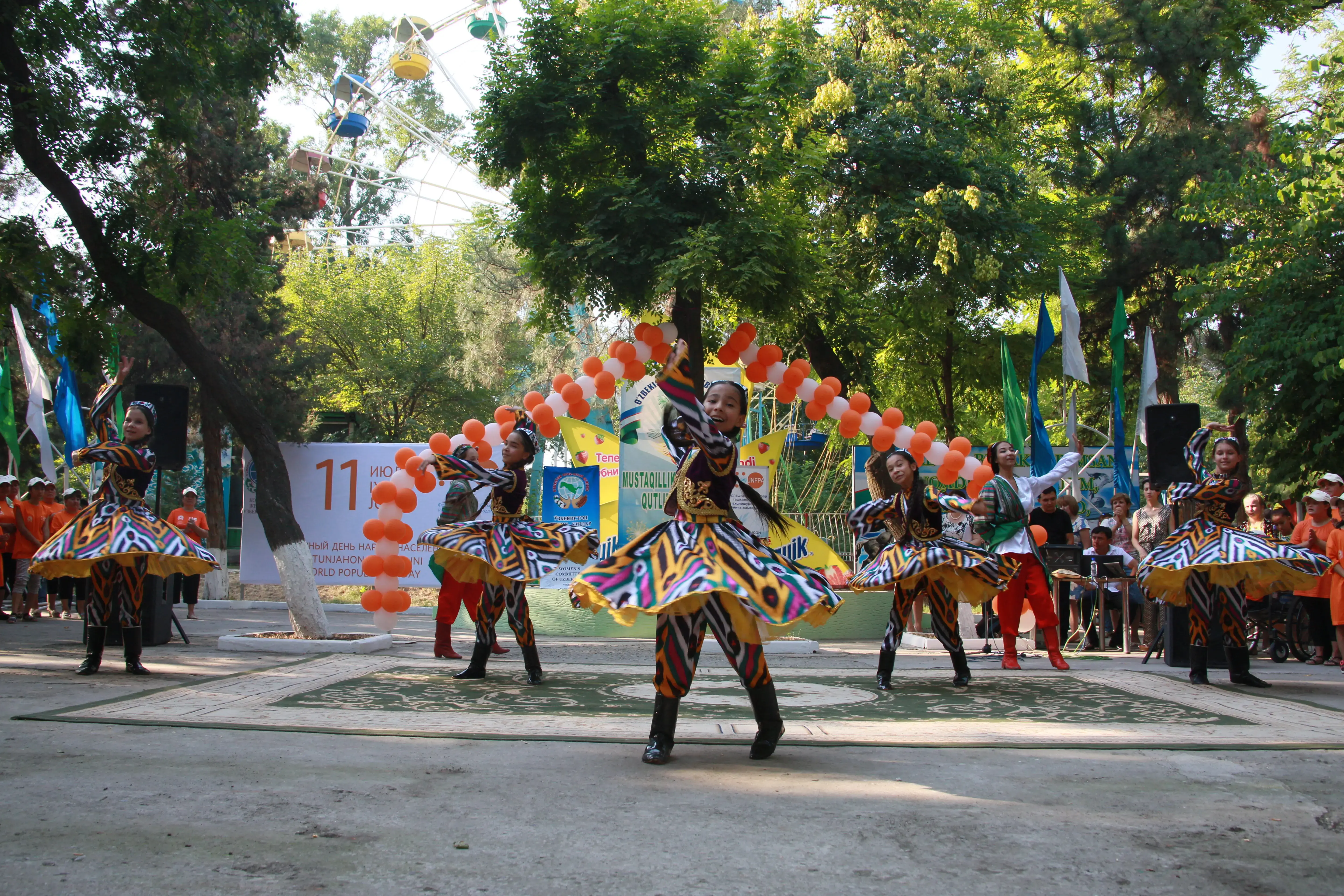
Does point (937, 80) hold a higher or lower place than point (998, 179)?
higher

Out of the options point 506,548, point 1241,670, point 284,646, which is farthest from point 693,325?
point 1241,670

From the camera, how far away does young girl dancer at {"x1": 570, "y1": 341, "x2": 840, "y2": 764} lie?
4.61 meters

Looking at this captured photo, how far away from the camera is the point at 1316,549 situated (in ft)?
33.3

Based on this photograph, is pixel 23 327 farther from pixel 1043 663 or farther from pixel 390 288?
pixel 1043 663

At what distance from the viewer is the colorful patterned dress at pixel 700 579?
4598 millimetres

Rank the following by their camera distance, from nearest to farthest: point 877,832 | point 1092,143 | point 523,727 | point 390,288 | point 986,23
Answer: point 877,832
point 523,727
point 986,23
point 1092,143
point 390,288

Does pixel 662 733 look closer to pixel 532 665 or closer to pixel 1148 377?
pixel 532 665

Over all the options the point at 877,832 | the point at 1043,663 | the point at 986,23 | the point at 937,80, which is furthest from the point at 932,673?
the point at 986,23

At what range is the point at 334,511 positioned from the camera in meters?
16.6

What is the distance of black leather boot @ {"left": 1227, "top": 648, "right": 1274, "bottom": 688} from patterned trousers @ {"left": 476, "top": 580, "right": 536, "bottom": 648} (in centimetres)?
540

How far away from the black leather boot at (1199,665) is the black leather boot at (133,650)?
7977 millimetres

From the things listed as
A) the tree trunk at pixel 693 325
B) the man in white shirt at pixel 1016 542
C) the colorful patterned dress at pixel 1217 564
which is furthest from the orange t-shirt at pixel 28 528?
the colorful patterned dress at pixel 1217 564

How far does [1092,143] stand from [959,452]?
15.8m

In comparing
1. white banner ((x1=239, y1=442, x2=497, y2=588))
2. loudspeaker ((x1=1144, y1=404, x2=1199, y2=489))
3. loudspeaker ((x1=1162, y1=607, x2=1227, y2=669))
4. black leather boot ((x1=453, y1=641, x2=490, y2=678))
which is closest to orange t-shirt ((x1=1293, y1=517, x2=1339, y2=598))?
loudspeaker ((x1=1162, y1=607, x2=1227, y2=669))
